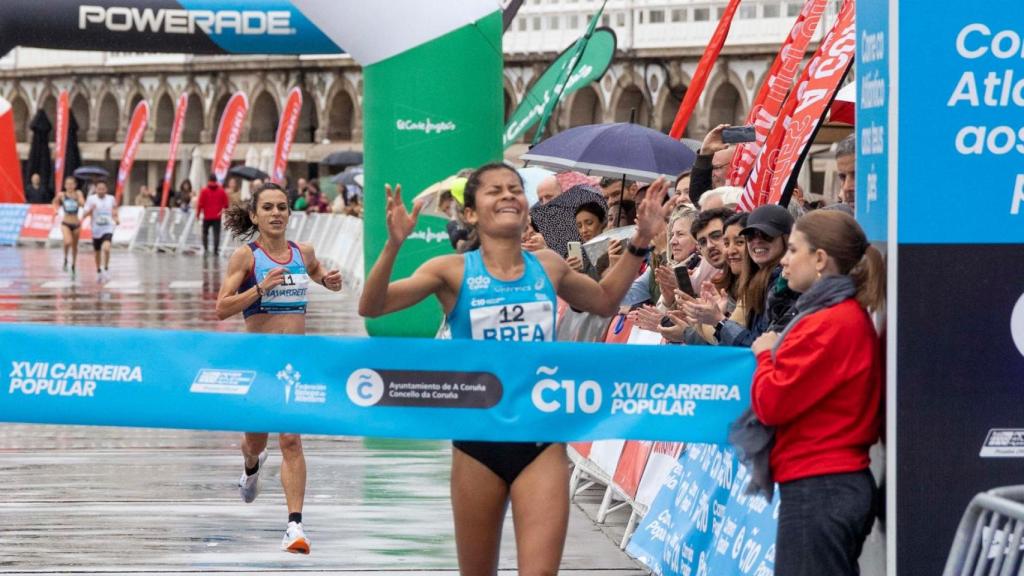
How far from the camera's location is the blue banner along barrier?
601 cm

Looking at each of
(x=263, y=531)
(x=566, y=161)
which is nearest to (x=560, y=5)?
(x=566, y=161)

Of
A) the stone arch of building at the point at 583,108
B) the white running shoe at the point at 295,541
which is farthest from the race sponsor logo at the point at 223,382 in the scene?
the stone arch of building at the point at 583,108

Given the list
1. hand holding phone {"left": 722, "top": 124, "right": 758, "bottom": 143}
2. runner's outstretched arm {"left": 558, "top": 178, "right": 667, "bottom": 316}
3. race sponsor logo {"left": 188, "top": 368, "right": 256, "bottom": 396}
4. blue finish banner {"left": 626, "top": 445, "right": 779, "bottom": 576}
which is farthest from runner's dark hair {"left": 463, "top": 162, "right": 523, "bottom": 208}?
hand holding phone {"left": 722, "top": 124, "right": 758, "bottom": 143}

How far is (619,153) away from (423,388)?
649 centimetres

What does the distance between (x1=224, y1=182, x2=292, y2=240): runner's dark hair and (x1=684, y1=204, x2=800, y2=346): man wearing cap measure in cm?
297

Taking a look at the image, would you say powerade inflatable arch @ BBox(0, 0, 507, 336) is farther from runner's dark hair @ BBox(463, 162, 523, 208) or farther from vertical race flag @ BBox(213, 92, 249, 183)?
vertical race flag @ BBox(213, 92, 249, 183)

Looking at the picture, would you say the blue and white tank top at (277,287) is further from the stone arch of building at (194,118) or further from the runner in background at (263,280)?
the stone arch of building at (194,118)

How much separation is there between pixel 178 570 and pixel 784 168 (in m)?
3.27

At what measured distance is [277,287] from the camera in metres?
9.28

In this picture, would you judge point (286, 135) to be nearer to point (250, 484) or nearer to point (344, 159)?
point (344, 159)

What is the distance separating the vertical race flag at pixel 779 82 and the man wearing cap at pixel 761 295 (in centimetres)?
360

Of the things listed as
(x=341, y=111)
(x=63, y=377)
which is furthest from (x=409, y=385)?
(x=341, y=111)

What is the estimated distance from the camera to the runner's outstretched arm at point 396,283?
5824mm

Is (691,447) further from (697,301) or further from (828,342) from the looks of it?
(828,342)
